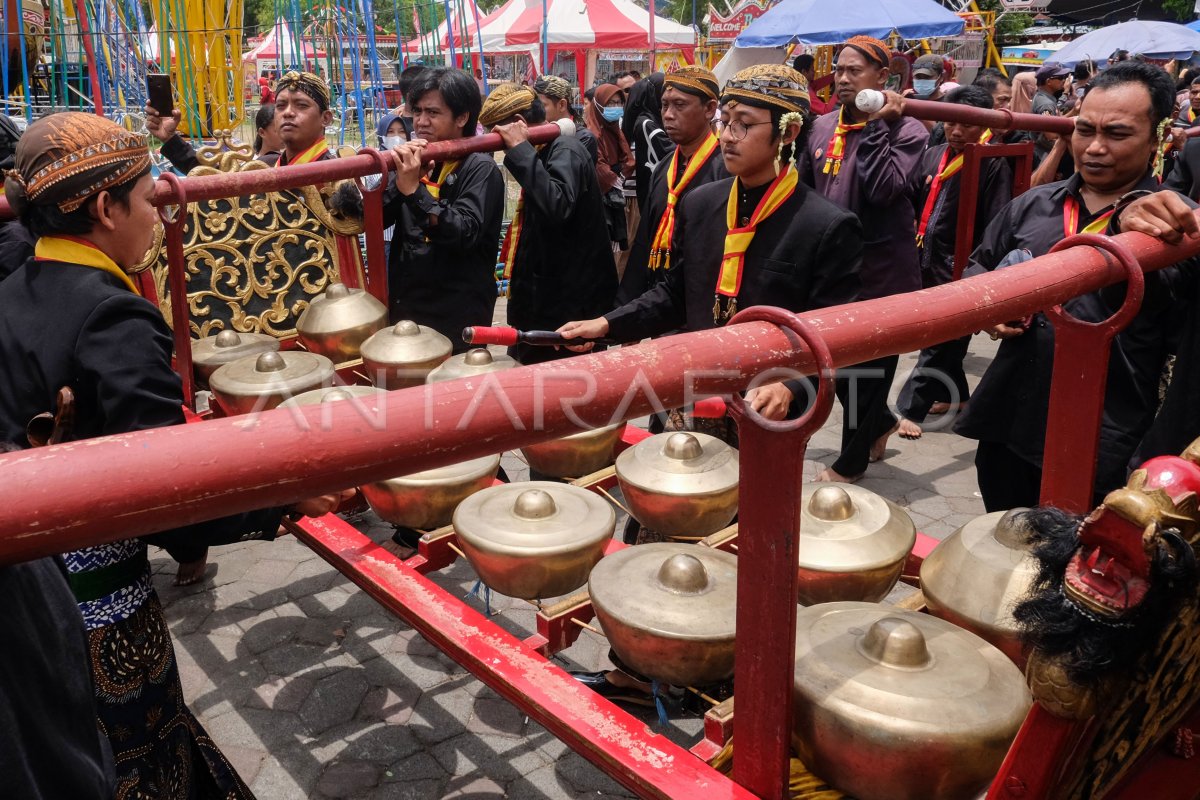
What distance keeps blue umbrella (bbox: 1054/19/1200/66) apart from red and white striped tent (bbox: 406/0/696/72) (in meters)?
6.13

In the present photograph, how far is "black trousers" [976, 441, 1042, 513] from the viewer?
2457 mm

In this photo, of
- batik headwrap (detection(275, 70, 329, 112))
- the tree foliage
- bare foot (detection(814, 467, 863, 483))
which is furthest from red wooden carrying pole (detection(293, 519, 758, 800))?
the tree foliage

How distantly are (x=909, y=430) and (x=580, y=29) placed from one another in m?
12.3

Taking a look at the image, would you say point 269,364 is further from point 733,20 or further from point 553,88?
point 733,20

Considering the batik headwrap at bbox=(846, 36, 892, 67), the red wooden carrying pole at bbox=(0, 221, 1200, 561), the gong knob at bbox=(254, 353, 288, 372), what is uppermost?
the batik headwrap at bbox=(846, 36, 892, 67)

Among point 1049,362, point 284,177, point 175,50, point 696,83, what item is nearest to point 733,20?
point 175,50

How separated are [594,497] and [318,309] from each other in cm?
142

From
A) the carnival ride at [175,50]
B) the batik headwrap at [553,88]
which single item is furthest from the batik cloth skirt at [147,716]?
the batik headwrap at [553,88]

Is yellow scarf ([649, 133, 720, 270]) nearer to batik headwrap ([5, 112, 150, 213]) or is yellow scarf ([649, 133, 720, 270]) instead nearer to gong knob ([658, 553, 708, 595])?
gong knob ([658, 553, 708, 595])

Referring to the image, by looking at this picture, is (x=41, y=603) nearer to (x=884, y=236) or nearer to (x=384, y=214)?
(x=384, y=214)

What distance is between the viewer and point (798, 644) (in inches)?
52.3

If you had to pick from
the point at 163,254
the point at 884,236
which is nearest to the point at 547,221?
the point at 163,254

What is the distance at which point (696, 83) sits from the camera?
3.70 meters

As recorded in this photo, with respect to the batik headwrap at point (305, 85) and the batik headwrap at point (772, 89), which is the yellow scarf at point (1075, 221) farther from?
the batik headwrap at point (305, 85)
